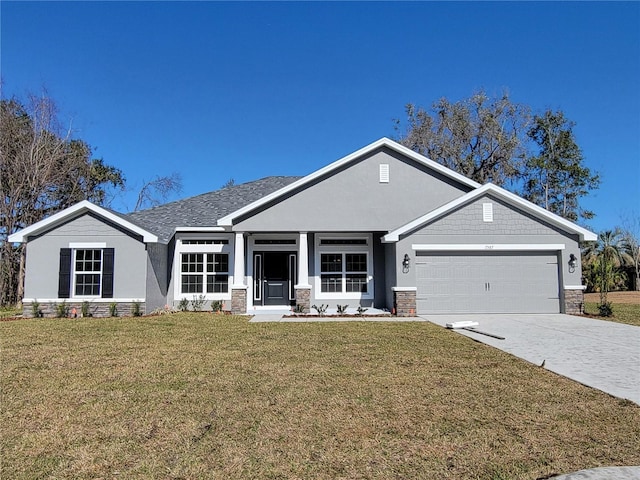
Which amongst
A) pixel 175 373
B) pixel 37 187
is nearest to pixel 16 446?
pixel 175 373

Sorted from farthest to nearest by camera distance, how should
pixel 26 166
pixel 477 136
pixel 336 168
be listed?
pixel 477 136, pixel 26 166, pixel 336 168

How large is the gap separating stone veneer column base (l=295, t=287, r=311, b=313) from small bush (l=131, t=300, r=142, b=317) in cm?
552

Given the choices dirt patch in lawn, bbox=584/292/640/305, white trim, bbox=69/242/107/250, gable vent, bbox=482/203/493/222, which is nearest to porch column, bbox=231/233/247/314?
white trim, bbox=69/242/107/250

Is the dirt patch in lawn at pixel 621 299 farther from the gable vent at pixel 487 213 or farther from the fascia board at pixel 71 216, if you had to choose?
the fascia board at pixel 71 216

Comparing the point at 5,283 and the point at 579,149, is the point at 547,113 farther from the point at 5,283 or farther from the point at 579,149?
the point at 5,283

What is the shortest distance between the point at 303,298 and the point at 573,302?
9383 mm

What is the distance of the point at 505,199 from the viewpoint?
1404 centimetres

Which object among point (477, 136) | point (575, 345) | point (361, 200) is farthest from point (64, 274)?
point (477, 136)

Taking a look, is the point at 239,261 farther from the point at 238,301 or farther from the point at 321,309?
Answer: the point at 321,309

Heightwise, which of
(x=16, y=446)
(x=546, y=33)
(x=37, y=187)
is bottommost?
(x=16, y=446)

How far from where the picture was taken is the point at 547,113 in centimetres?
2998

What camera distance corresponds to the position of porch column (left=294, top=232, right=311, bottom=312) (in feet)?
47.1

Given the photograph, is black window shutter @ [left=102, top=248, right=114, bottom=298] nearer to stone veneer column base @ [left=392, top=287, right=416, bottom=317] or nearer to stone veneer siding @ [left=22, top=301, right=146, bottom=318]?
stone veneer siding @ [left=22, top=301, right=146, bottom=318]

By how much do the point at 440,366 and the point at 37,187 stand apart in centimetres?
2252
